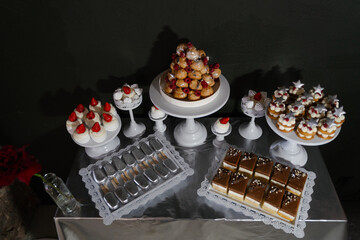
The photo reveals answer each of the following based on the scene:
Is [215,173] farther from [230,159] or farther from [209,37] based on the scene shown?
[209,37]

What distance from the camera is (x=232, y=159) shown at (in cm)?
137

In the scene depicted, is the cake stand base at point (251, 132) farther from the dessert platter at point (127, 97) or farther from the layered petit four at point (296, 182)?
the dessert platter at point (127, 97)

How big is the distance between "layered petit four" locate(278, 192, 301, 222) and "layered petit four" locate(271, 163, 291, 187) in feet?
0.24

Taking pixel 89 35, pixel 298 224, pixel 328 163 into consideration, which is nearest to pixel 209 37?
pixel 89 35

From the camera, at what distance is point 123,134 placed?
1.57 metres

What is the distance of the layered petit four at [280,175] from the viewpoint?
130cm

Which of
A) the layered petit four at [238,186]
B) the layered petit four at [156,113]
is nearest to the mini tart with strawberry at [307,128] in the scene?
the layered petit four at [238,186]

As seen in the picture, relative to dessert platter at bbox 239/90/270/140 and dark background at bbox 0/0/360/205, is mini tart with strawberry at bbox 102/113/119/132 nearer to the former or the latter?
dark background at bbox 0/0/360/205

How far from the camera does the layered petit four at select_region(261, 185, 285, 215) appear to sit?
3.99 feet

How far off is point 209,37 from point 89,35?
589mm

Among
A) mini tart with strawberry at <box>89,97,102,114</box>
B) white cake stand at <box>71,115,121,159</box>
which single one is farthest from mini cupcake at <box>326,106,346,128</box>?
mini tart with strawberry at <box>89,97,102,114</box>

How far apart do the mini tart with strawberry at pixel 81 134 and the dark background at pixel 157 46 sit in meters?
0.37

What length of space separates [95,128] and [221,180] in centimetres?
62

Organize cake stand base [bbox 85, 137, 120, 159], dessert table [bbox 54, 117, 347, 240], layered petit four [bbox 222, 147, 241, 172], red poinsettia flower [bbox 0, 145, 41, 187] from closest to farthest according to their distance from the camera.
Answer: red poinsettia flower [bbox 0, 145, 41, 187] → dessert table [bbox 54, 117, 347, 240] → layered petit four [bbox 222, 147, 241, 172] → cake stand base [bbox 85, 137, 120, 159]
